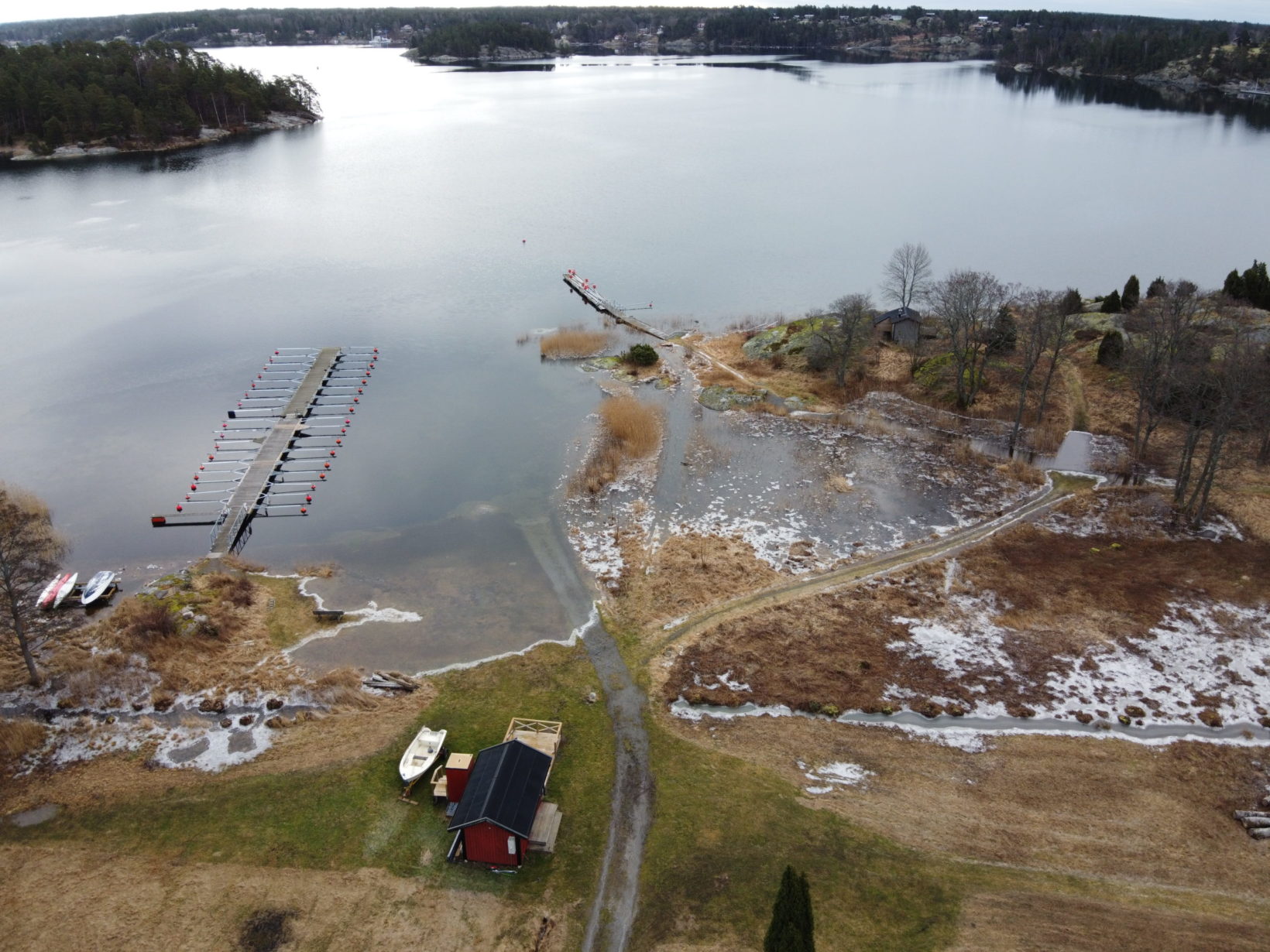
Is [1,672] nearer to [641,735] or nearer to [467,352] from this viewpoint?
[641,735]

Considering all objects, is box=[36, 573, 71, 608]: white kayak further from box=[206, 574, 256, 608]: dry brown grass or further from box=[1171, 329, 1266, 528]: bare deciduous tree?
box=[1171, 329, 1266, 528]: bare deciduous tree

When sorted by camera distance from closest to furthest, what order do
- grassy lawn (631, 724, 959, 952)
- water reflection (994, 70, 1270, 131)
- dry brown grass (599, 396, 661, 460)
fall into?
1. grassy lawn (631, 724, 959, 952)
2. dry brown grass (599, 396, 661, 460)
3. water reflection (994, 70, 1270, 131)

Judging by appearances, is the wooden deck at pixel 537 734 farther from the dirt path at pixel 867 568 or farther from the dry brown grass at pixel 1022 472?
the dry brown grass at pixel 1022 472

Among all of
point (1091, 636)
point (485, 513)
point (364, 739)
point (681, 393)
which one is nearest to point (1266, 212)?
point (681, 393)

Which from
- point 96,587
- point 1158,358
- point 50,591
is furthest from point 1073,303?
point 50,591

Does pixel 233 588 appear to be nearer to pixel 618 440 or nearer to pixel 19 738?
pixel 19 738

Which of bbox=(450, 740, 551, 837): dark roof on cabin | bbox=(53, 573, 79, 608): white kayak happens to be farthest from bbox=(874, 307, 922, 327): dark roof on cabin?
bbox=(53, 573, 79, 608): white kayak
